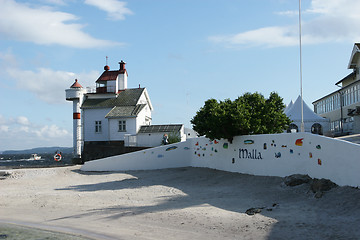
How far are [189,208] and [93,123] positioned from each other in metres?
29.2

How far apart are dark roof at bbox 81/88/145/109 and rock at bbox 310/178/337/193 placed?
29.3 meters

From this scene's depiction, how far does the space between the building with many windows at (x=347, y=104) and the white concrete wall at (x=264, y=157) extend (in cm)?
1209

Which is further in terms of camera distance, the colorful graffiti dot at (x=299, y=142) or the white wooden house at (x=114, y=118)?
the white wooden house at (x=114, y=118)

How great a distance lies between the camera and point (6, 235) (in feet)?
40.4

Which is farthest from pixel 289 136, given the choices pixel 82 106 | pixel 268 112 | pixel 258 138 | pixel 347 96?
pixel 82 106

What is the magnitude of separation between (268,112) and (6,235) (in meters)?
14.7

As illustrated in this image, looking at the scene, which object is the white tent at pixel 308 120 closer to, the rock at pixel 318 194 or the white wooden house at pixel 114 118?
the white wooden house at pixel 114 118

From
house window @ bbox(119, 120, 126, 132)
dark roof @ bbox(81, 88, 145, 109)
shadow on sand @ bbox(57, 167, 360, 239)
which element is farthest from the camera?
dark roof @ bbox(81, 88, 145, 109)

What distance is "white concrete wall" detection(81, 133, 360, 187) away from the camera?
13250 millimetres

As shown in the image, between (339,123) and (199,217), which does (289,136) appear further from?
(339,123)

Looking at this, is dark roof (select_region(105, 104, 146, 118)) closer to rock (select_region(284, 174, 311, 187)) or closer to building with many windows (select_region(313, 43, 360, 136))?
building with many windows (select_region(313, 43, 360, 136))

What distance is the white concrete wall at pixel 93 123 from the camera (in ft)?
133

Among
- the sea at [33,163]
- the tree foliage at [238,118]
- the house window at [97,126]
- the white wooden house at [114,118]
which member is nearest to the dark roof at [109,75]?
the white wooden house at [114,118]

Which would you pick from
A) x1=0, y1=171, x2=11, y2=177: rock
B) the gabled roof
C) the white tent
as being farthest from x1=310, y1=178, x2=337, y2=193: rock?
the gabled roof
